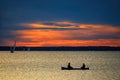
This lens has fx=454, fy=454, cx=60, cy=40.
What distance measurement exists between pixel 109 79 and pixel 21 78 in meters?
18.1

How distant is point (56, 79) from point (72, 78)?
3649 mm

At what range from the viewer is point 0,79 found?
90375mm

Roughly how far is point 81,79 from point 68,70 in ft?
87.6

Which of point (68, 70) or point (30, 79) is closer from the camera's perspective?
point (30, 79)

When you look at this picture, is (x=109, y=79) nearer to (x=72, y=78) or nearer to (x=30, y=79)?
(x=72, y=78)

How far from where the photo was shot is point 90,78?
94.0 metres

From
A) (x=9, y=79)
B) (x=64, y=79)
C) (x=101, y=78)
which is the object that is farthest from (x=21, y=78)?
(x=101, y=78)

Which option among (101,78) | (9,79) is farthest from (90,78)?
(9,79)

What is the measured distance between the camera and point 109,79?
92125 millimetres

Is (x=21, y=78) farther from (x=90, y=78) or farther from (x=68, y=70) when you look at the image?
(x=68, y=70)

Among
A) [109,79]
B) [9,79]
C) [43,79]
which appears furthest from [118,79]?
[9,79]

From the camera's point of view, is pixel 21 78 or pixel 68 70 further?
pixel 68 70

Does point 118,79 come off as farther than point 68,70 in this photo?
No

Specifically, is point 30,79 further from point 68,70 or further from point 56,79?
point 68,70
